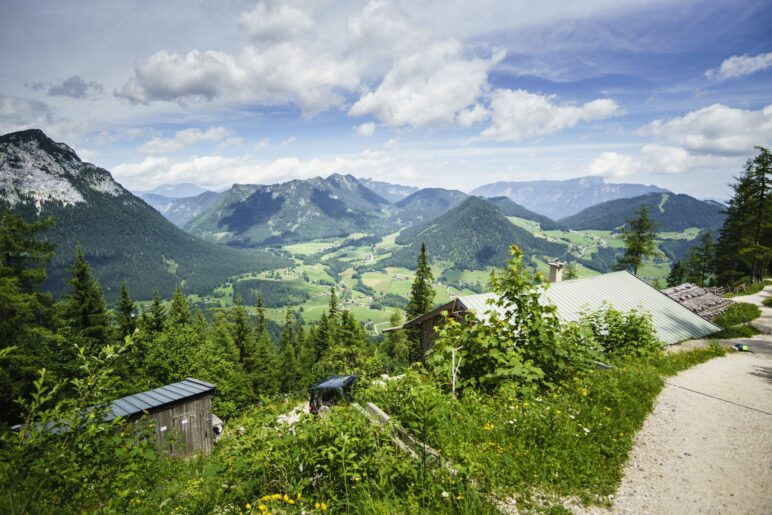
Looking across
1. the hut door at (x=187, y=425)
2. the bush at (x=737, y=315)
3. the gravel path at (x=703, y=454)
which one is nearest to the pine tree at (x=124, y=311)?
the hut door at (x=187, y=425)

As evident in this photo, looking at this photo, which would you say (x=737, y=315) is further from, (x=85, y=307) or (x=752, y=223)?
(x=85, y=307)

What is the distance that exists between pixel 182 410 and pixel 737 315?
113ft

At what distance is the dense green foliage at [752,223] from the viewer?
3609 centimetres

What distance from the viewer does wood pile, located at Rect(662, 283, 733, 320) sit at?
79.9 feet

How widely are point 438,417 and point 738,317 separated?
2764 cm

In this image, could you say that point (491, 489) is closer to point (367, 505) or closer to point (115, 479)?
point (367, 505)

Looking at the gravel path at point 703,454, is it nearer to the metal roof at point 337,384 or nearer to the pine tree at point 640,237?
the metal roof at point 337,384

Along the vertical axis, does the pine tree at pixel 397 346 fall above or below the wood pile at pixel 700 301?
below

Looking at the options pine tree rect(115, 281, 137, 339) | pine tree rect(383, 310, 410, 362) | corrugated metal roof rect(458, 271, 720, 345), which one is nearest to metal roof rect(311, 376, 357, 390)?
corrugated metal roof rect(458, 271, 720, 345)

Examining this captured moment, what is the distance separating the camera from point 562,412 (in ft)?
19.1

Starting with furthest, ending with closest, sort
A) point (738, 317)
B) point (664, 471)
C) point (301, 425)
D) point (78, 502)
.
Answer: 1. point (738, 317)
2. point (664, 471)
3. point (301, 425)
4. point (78, 502)

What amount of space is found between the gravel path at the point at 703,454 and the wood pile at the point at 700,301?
732 inches

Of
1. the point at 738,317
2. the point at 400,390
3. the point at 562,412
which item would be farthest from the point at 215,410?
the point at 738,317

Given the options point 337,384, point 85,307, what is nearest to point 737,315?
point 337,384
